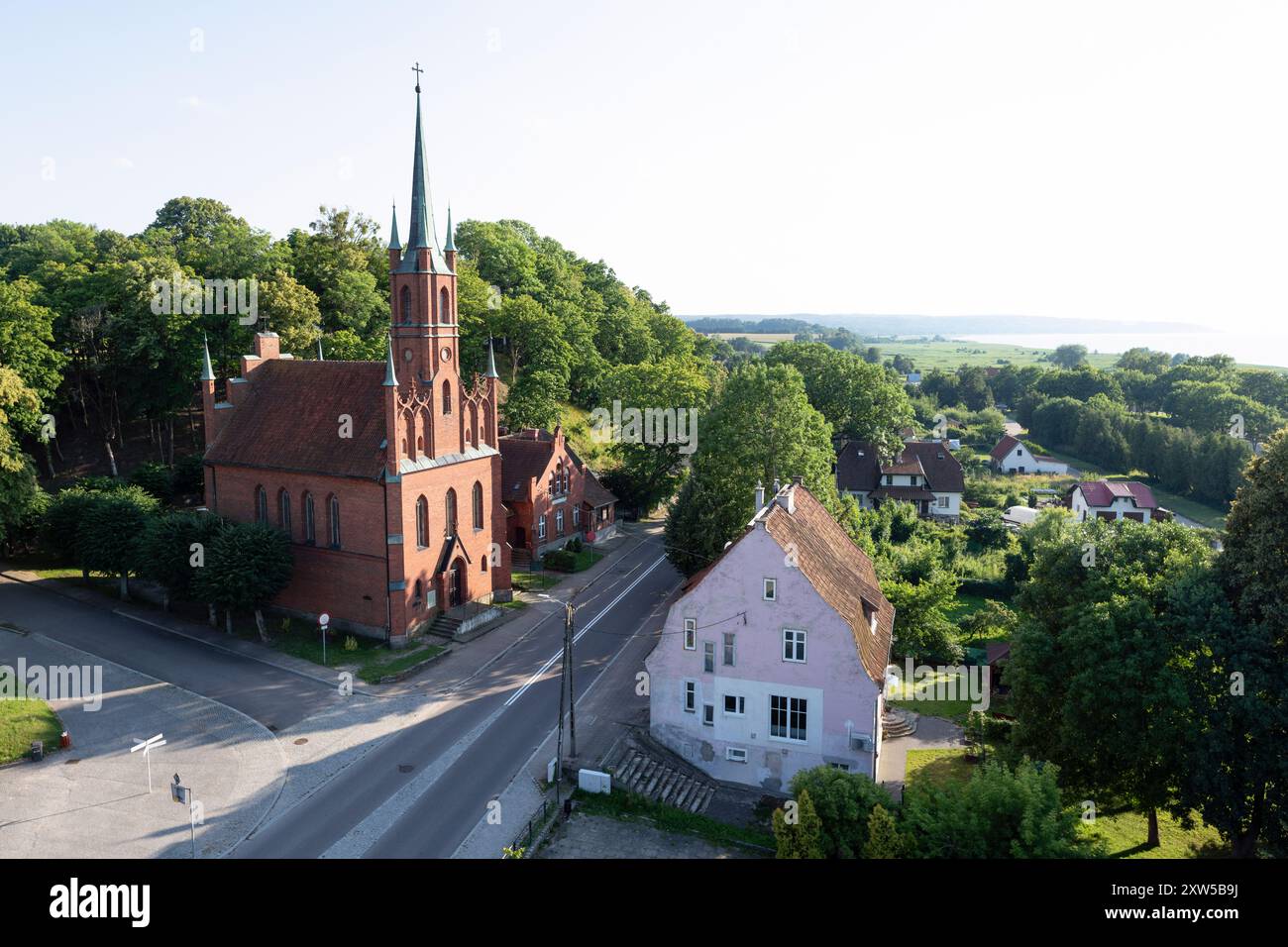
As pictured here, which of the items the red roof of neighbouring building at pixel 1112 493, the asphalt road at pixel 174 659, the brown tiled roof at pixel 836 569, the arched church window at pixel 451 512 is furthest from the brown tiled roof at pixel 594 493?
the red roof of neighbouring building at pixel 1112 493

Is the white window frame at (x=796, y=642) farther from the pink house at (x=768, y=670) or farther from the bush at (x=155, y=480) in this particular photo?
the bush at (x=155, y=480)

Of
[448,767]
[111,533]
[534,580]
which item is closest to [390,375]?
[534,580]

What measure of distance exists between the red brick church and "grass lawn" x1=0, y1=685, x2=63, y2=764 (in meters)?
12.1

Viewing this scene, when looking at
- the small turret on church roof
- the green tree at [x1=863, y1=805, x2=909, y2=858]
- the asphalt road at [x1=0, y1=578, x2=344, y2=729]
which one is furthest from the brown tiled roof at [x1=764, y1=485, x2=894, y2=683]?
the asphalt road at [x1=0, y1=578, x2=344, y2=729]

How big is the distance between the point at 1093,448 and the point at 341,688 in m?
116

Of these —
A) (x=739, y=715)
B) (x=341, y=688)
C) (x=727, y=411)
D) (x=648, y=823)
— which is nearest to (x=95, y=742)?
(x=341, y=688)

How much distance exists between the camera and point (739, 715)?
3147 cm

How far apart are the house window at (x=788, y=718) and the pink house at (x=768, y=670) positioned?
0.04 meters

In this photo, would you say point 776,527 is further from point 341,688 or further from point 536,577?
point 536,577

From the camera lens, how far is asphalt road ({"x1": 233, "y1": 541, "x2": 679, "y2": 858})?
2703cm

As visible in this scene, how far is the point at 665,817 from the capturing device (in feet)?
94.0

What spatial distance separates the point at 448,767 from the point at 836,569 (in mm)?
16562

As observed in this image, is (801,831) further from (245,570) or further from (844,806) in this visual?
(245,570)

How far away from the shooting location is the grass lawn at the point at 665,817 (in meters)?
27.9
